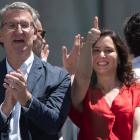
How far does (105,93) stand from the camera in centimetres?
205

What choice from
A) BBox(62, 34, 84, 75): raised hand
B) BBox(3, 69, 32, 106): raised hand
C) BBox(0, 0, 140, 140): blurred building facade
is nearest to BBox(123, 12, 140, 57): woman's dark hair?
BBox(62, 34, 84, 75): raised hand

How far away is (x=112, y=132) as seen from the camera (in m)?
1.88

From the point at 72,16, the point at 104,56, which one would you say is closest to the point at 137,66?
the point at 104,56

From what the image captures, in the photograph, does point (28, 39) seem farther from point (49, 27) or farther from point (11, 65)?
point (49, 27)

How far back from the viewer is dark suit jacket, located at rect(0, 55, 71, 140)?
1.55 meters

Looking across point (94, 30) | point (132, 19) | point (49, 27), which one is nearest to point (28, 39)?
point (94, 30)

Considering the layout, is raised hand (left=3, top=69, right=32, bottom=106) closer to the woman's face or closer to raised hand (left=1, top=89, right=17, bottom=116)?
raised hand (left=1, top=89, right=17, bottom=116)

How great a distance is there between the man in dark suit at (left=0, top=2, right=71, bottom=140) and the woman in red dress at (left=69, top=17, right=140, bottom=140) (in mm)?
242

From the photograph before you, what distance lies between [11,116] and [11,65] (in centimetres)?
40

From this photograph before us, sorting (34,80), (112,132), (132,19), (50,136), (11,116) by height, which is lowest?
(112,132)

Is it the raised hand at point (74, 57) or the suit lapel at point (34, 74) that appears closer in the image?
the suit lapel at point (34, 74)

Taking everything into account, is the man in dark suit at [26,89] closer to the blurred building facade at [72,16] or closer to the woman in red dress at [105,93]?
the woman in red dress at [105,93]

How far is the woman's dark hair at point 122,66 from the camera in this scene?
213cm

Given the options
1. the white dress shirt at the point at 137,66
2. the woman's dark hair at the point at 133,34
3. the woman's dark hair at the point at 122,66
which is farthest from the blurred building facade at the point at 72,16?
the woman's dark hair at the point at 122,66
